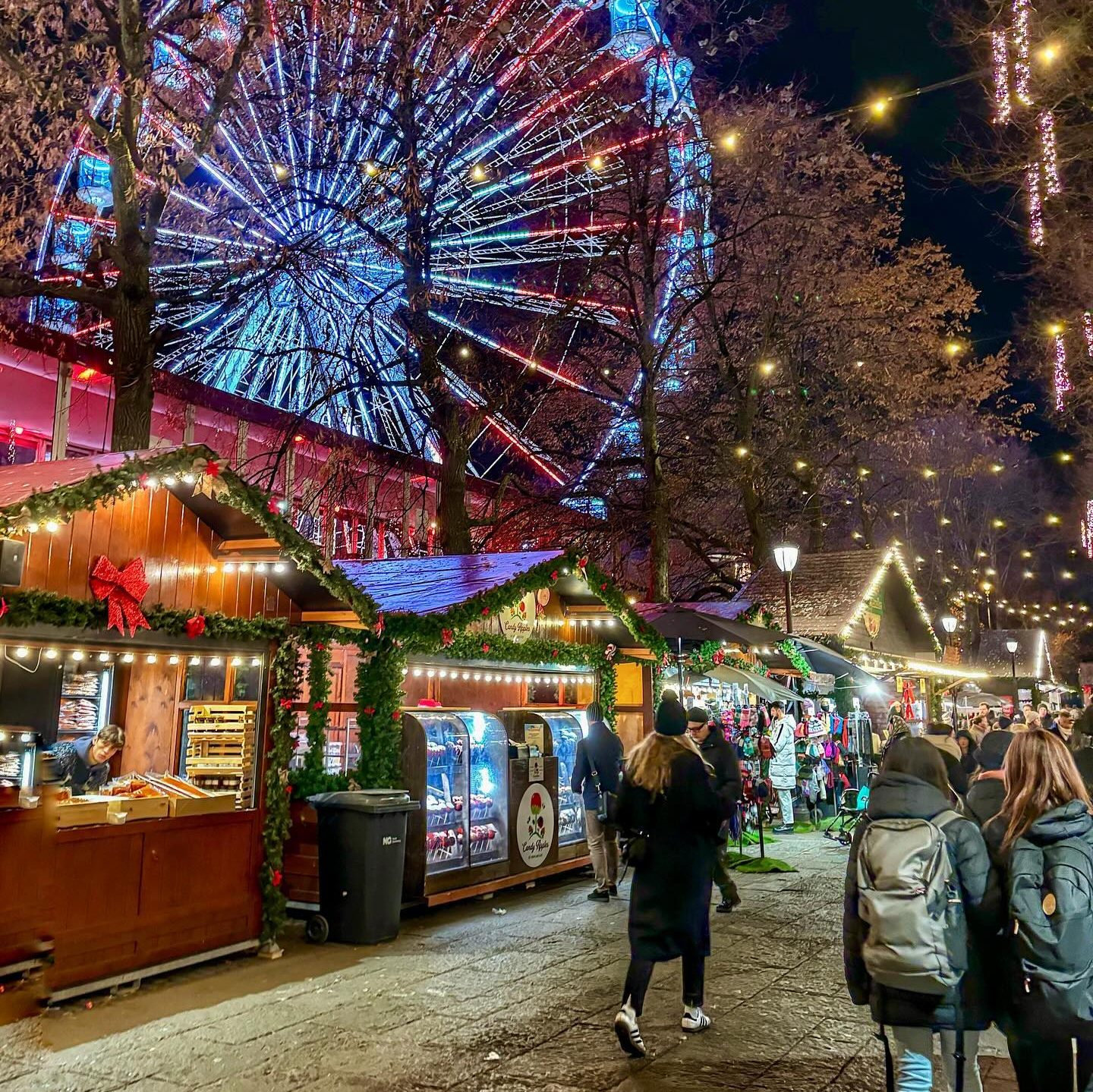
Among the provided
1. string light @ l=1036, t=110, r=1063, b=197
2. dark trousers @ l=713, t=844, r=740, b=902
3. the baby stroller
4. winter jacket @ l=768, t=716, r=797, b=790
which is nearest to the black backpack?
dark trousers @ l=713, t=844, r=740, b=902

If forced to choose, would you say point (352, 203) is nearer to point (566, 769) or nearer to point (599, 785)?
point (566, 769)

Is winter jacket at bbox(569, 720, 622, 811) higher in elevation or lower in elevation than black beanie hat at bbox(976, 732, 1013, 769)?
lower

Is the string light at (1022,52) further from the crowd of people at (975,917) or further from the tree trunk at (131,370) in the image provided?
the tree trunk at (131,370)

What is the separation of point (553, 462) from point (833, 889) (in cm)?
1186

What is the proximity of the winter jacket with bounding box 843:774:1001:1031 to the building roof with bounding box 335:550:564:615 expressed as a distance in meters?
5.57

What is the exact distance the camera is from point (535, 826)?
10.4m

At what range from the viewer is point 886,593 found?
2267 centimetres

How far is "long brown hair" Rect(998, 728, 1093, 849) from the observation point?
12.1 ft

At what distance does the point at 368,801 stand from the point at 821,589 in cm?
1427

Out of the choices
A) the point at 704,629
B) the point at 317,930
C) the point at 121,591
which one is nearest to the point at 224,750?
the point at 317,930

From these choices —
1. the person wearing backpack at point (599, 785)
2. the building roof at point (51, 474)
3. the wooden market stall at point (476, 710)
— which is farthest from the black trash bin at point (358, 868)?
the building roof at point (51, 474)

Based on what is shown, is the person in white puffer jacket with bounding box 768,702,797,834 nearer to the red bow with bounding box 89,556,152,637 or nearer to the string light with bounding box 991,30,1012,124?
the string light with bounding box 991,30,1012,124

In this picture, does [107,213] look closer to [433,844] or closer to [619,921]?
[433,844]

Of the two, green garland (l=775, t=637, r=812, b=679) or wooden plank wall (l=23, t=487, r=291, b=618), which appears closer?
wooden plank wall (l=23, t=487, r=291, b=618)
